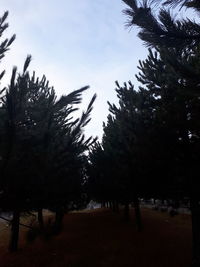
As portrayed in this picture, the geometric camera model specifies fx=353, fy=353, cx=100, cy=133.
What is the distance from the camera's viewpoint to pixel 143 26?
567 cm

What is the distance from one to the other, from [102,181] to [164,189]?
830 centimetres

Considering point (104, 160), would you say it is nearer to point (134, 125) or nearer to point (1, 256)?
point (134, 125)

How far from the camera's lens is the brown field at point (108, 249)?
44.1ft

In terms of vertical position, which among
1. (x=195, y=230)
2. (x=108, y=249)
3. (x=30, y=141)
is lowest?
(x=108, y=249)

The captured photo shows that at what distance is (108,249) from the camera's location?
49.8 ft

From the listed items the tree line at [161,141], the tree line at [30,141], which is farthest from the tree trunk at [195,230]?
the tree line at [30,141]

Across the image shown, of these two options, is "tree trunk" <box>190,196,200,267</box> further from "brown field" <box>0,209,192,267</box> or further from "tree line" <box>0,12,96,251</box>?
"tree line" <box>0,12,96,251</box>

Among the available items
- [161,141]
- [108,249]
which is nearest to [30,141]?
[161,141]

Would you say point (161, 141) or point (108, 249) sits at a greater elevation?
point (161, 141)

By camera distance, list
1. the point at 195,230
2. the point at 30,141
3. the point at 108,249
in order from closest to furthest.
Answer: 1. the point at 30,141
2. the point at 195,230
3. the point at 108,249

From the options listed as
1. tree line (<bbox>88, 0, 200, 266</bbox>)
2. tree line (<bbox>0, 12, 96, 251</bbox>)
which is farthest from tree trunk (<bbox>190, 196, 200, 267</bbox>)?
tree line (<bbox>0, 12, 96, 251</bbox>)

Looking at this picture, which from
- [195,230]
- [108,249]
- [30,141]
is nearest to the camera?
[30,141]

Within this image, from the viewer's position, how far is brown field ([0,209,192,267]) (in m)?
13.4

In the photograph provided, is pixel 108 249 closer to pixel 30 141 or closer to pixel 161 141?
pixel 161 141
